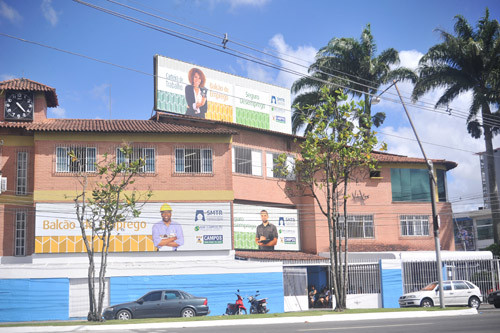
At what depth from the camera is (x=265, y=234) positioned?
39344 millimetres

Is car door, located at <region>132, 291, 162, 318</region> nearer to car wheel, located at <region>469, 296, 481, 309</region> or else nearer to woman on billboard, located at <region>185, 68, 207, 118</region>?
woman on billboard, located at <region>185, 68, 207, 118</region>

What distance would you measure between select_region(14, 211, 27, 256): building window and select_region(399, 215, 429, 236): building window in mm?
26274

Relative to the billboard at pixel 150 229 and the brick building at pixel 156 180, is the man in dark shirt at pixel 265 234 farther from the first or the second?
the billboard at pixel 150 229

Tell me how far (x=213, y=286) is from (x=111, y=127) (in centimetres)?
1194

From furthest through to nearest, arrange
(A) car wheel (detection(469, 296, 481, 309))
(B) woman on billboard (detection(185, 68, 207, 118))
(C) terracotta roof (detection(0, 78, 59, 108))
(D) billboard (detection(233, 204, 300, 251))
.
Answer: (B) woman on billboard (detection(185, 68, 207, 118))
(D) billboard (detection(233, 204, 300, 251))
(C) terracotta roof (detection(0, 78, 59, 108))
(A) car wheel (detection(469, 296, 481, 309))

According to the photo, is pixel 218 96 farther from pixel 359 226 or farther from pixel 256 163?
pixel 359 226

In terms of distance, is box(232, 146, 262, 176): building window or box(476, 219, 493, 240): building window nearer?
box(232, 146, 262, 176): building window

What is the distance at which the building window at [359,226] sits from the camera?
1645 inches

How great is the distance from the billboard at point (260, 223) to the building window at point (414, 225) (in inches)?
326

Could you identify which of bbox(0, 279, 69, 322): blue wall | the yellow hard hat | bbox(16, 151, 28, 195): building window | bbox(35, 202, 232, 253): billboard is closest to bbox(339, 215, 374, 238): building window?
bbox(35, 202, 232, 253): billboard

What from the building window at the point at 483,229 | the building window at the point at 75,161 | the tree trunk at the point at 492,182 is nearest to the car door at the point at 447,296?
the tree trunk at the point at 492,182

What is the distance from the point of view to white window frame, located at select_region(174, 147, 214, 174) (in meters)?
36.1

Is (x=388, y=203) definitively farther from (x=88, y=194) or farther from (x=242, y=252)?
(x=88, y=194)

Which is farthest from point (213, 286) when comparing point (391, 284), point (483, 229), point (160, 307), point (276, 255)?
point (483, 229)
